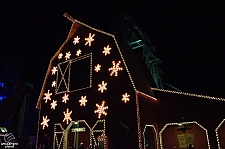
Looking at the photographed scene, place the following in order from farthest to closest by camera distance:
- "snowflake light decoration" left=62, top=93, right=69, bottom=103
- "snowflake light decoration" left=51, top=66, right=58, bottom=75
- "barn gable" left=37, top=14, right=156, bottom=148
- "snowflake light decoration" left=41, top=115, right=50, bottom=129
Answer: "snowflake light decoration" left=51, top=66, right=58, bottom=75
"snowflake light decoration" left=41, top=115, right=50, bottom=129
"snowflake light decoration" left=62, top=93, right=69, bottom=103
"barn gable" left=37, top=14, right=156, bottom=148

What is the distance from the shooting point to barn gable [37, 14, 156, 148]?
11383 millimetres

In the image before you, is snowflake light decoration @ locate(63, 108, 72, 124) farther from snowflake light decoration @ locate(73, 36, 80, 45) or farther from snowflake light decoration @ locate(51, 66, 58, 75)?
snowflake light decoration @ locate(73, 36, 80, 45)

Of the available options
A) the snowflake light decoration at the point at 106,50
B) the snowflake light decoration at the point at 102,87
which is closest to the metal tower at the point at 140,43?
the snowflake light decoration at the point at 106,50

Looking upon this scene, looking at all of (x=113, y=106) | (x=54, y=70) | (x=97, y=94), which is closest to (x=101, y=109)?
(x=113, y=106)

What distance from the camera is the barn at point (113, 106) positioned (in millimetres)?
11117

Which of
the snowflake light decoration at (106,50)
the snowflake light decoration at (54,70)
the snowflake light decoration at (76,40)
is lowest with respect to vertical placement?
the snowflake light decoration at (54,70)

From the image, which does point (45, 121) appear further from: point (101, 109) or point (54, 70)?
point (101, 109)

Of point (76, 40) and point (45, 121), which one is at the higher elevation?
point (76, 40)

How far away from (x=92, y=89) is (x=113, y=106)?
1.88 m

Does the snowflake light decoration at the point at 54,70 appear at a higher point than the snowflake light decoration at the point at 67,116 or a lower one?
higher

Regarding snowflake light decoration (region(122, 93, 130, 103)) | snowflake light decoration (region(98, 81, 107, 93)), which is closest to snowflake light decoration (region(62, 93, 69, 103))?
snowflake light decoration (region(98, 81, 107, 93))

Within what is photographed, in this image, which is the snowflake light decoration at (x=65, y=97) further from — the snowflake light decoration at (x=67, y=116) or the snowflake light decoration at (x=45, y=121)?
the snowflake light decoration at (x=45, y=121)

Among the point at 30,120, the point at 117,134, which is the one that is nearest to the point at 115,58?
the point at 117,134

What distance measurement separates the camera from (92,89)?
12.9 m
